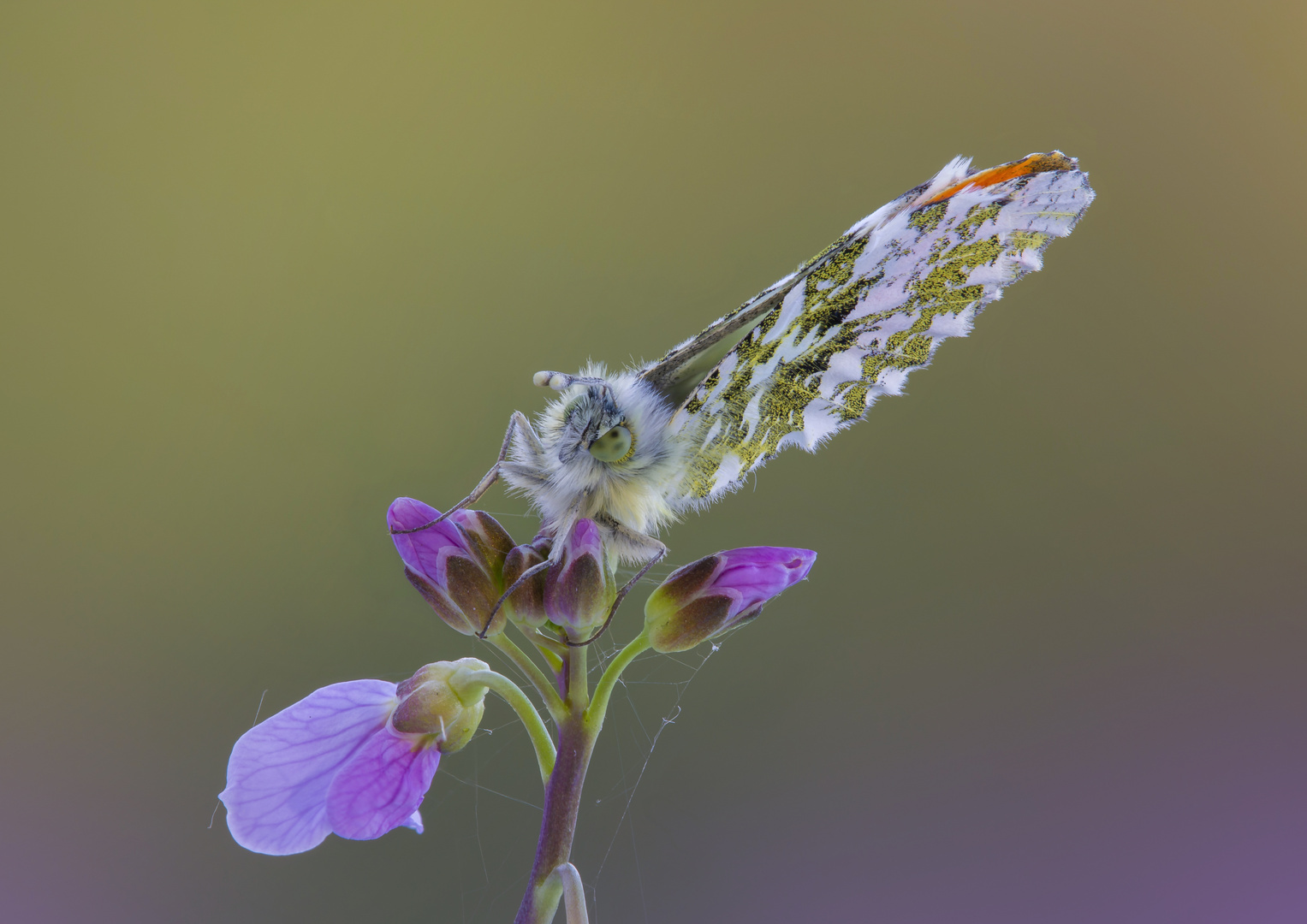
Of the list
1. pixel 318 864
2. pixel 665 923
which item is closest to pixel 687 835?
pixel 665 923

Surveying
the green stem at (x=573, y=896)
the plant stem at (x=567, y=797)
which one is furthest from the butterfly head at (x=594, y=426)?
the green stem at (x=573, y=896)

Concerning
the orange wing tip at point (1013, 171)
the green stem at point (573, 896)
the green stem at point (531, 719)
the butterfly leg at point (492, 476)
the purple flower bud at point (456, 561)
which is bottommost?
the green stem at point (573, 896)

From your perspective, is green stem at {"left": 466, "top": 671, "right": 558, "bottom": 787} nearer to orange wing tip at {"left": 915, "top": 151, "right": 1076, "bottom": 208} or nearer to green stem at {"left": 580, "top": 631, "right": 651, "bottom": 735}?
green stem at {"left": 580, "top": 631, "right": 651, "bottom": 735}

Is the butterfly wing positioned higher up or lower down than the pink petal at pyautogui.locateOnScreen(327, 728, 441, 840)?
higher up

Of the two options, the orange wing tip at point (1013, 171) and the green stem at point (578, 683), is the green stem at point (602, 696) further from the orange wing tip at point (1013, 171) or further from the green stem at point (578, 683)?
the orange wing tip at point (1013, 171)

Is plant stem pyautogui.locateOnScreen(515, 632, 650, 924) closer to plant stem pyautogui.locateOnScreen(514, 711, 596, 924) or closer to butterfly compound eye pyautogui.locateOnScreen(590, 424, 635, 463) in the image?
plant stem pyautogui.locateOnScreen(514, 711, 596, 924)

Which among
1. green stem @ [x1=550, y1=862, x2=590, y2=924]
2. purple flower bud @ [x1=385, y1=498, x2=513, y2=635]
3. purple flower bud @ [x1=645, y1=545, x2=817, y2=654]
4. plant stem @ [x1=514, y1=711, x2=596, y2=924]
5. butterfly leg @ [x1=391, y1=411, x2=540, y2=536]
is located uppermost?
butterfly leg @ [x1=391, y1=411, x2=540, y2=536]

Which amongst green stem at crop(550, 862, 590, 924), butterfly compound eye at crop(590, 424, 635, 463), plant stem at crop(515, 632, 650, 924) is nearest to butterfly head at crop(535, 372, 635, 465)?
butterfly compound eye at crop(590, 424, 635, 463)

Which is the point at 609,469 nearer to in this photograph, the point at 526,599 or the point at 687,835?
the point at 526,599

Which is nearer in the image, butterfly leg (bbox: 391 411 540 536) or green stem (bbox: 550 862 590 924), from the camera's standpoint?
green stem (bbox: 550 862 590 924)
